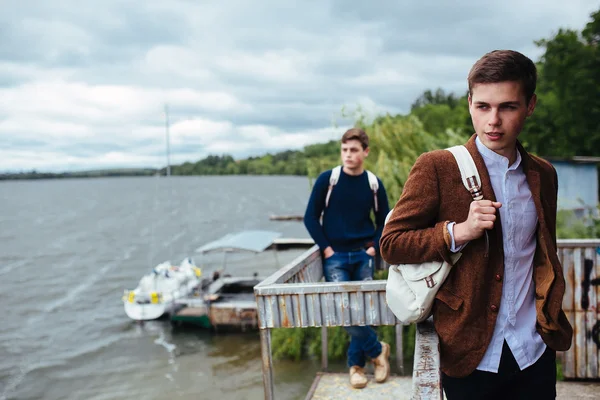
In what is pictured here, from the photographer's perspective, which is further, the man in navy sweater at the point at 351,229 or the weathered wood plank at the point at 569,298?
→ the man in navy sweater at the point at 351,229

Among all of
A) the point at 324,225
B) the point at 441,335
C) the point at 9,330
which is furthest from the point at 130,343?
the point at 441,335

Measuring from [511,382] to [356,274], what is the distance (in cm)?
267

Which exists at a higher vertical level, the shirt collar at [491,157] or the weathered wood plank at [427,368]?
the shirt collar at [491,157]

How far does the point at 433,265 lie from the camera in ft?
6.84

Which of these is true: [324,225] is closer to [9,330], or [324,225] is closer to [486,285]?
[486,285]

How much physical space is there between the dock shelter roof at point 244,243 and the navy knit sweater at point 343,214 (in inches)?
674

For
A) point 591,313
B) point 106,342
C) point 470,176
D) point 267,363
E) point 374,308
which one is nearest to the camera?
point 470,176

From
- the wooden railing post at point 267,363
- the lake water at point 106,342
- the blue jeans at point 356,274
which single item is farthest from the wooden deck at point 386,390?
the lake water at point 106,342

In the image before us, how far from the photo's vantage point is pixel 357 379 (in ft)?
14.9

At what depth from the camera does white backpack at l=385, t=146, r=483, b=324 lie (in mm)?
2064

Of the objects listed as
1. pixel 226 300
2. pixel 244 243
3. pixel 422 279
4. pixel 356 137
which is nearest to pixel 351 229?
pixel 356 137

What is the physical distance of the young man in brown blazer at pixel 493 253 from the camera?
2.03 metres

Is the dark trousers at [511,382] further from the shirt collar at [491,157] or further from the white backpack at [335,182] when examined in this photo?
the white backpack at [335,182]

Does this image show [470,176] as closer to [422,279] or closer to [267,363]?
[422,279]
